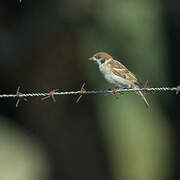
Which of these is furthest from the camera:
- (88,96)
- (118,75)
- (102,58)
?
(88,96)

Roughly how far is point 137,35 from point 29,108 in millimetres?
3907

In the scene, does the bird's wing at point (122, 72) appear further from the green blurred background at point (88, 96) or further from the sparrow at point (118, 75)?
the green blurred background at point (88, 96)

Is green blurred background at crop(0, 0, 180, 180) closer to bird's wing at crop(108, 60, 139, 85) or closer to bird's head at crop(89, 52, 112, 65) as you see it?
bird's head at crop(89, 52, 112, 65)

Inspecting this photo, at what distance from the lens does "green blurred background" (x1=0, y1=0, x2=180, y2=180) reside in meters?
15.1

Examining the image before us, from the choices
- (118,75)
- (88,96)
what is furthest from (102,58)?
(88,96)

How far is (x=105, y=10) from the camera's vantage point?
1577 cm

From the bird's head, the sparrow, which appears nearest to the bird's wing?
the sparrow

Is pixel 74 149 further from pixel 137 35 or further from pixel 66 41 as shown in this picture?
pixel 137 35

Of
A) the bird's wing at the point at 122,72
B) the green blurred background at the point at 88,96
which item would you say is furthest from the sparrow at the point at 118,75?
the green blurred background at the point at 88,96

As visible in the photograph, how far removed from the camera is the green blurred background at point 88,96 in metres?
15.1

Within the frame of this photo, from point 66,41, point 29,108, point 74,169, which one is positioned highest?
point 66,41

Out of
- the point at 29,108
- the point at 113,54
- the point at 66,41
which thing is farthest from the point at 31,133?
the point at 113,54

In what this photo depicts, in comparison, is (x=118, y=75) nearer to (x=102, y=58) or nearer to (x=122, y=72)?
(x=122, y=72)

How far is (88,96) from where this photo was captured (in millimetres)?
17438
